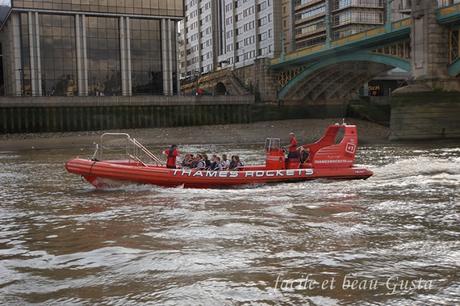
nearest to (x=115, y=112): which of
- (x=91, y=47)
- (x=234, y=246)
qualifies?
(x=91, y=47)

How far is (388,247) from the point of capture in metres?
9.43

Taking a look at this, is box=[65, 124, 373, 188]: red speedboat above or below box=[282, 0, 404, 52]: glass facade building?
below

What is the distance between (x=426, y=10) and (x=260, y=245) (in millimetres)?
36617

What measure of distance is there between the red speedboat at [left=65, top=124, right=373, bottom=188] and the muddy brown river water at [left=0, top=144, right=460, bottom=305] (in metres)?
0.44

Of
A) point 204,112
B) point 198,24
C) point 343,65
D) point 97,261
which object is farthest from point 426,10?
point 198,24

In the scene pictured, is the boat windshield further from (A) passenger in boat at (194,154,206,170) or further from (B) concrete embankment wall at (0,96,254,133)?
(B) concrete embankment wall at (0,96,254,133)

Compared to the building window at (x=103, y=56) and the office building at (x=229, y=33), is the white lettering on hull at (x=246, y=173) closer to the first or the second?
the building window at (x=103, y=56)

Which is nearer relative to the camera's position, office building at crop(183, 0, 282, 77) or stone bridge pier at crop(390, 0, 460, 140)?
stone bridge pier at crop(390, 0, 460, 140)

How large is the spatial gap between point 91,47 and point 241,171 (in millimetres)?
53360

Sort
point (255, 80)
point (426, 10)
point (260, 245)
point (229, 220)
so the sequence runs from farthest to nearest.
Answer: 1. point (255, 80)
2. point (426, 10)
3. point (229, 220)
4. point (260, 245)

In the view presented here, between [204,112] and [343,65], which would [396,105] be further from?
[204,112]

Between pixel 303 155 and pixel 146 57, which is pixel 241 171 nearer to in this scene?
pixel 303 155

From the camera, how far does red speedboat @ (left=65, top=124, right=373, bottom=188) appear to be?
56.5 ft

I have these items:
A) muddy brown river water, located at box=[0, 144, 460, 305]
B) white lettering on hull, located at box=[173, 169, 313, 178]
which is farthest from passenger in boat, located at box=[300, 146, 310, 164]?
muddy brown river water, located at box=[0, 144, 460, 305]
